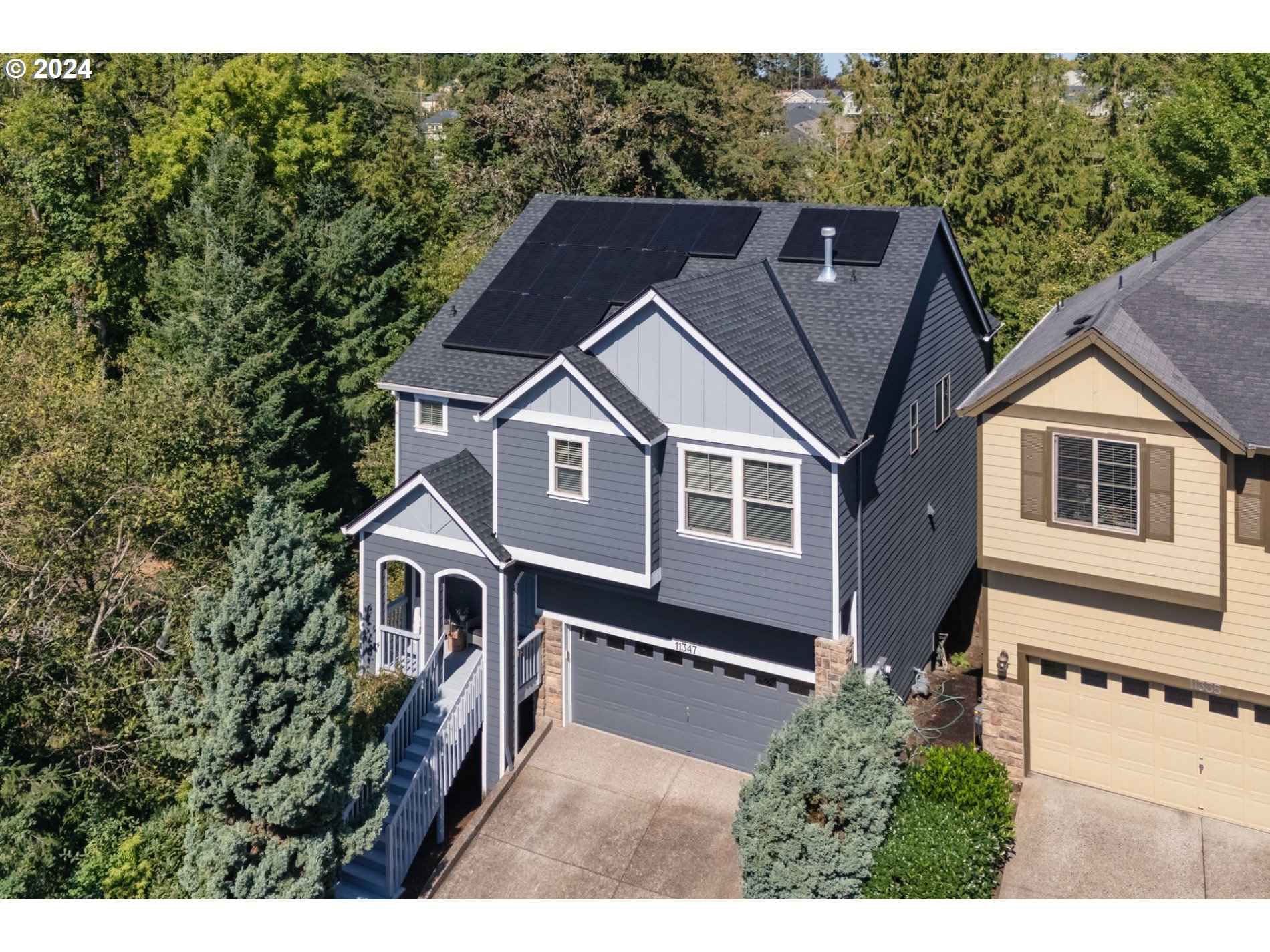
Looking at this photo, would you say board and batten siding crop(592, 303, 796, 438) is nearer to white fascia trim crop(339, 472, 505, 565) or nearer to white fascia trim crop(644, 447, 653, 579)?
white fascia trim crop(644, 447, 653, 579)

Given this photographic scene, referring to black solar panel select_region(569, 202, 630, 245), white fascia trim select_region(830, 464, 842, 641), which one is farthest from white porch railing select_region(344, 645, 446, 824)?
black solar panel select_region(569, 202, 630, 245)

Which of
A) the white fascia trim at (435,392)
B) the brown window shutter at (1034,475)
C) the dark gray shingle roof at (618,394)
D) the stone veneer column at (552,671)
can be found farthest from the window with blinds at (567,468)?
the brown window shutter at (1034,475)

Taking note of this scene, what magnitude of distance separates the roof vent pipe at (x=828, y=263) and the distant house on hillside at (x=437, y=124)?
29.8m

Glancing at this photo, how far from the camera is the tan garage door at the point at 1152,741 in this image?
15.5m

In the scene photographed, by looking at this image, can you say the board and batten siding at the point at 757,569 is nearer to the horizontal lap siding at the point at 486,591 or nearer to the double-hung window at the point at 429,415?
the horizontal lap siding at the point at 486,591

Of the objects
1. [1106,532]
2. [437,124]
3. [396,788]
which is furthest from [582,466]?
[437,124]

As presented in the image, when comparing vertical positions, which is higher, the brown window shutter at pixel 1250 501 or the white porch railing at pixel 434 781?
the brown window shutter at pixel 1250 501

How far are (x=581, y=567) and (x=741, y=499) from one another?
292 centimetres

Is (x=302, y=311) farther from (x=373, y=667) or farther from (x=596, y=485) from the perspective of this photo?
(x=596, y=485)

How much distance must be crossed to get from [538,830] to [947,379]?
456 inches

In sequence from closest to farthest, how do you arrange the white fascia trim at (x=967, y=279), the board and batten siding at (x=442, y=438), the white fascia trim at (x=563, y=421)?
the white fascia trim at (x=563, y=421) → the board and batten siding at (x=442, y=438) → the white fascia trim at (x=967, y=279)

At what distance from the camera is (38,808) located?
49.8ft

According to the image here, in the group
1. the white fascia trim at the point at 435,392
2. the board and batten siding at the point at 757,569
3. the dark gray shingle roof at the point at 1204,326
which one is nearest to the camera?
the dark gray shingle roof at the point at 1204,326

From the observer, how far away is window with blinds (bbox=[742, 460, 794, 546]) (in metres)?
16.2
